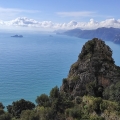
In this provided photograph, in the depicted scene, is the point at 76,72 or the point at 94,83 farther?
the point at 76,72

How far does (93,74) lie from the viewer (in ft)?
106

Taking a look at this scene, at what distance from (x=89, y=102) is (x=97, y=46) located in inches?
492

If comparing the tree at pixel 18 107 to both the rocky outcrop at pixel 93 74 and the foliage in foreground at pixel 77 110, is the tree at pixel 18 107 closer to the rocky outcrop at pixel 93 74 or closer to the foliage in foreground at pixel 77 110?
the rocky outcrop at pixel 93 74

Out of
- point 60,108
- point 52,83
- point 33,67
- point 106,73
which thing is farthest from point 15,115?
point 33,67

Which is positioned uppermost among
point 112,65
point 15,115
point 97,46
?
point 97,46

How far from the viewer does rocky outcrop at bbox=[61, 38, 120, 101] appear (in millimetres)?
30528

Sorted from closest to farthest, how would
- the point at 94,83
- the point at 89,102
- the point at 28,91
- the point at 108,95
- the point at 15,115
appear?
the point at 89,102 < the point at 108,95 < the point at 94,83 < the point at 15,115 < the point at 28,91

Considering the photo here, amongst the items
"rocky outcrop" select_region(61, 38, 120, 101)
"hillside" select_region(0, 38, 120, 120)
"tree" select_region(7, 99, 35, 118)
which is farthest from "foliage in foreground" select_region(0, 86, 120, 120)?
"tree" select_region(7, 99, 35, 118)

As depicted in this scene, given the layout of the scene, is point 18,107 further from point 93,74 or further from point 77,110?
point 77,110

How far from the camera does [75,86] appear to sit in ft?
105

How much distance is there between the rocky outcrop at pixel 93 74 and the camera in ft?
100

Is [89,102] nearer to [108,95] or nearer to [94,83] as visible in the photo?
[108,95]

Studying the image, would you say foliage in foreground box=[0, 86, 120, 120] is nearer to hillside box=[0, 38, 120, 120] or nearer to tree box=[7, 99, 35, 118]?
hillside box=[0, 38, 120, 120]

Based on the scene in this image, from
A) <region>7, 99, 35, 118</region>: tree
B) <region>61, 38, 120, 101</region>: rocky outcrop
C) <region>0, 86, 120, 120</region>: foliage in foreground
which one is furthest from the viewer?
<region>7, 99, 35, 118</region>: tree
